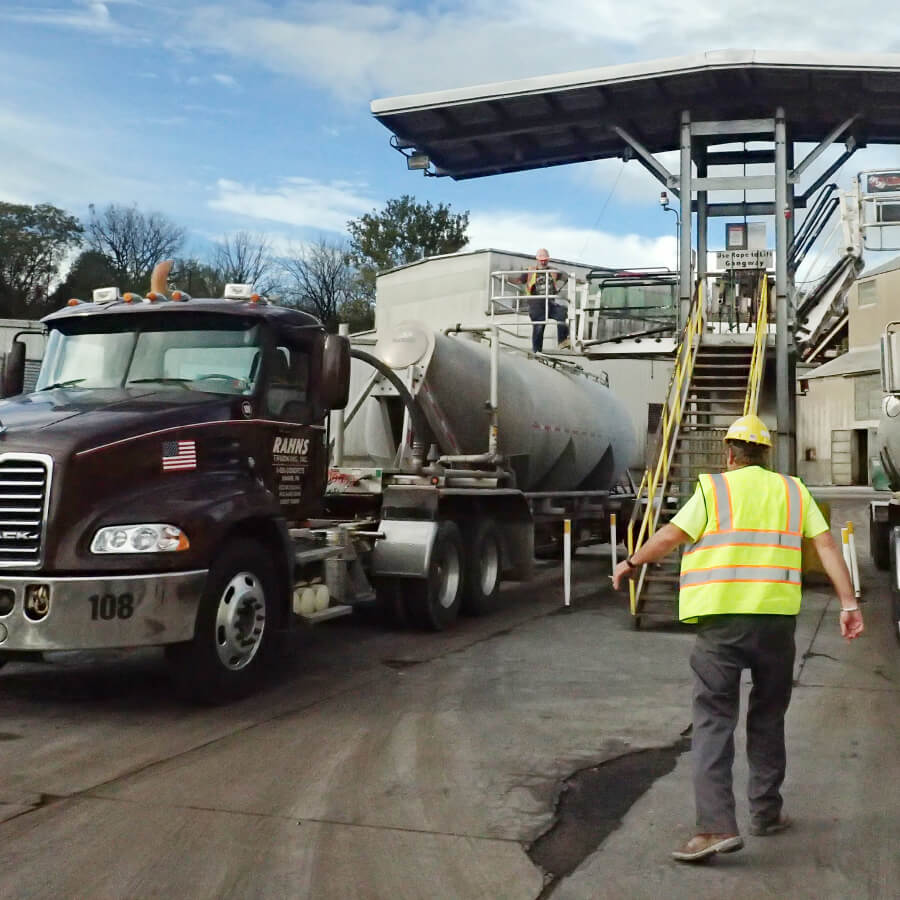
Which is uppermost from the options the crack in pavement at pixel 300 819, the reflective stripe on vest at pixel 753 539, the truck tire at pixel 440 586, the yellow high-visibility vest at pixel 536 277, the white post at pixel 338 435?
the yellow high-visibility vest at pixel 536 277

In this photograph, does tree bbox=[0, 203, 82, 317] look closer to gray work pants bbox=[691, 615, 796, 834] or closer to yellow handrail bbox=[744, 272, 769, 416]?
yellow handrail bbox=[744, 272, 769, 416]

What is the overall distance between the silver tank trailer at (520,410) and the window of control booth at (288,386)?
8.88 ft

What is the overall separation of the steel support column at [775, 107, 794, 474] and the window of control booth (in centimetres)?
971

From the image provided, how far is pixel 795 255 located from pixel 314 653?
1447 cm

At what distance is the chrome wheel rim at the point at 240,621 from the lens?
762 cm

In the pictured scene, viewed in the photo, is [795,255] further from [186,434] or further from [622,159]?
[186,434]

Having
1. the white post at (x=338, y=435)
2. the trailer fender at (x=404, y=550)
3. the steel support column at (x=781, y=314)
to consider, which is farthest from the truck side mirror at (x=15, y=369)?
the steel support column at (x=781, y=314)

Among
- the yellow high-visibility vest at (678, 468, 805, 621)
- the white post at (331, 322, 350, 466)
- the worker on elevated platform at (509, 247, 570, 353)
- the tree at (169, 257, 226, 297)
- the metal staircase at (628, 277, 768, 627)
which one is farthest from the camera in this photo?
the tree at (169, 257, 226, 297)

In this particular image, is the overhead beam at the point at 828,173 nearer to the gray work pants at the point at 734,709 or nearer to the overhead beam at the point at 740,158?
the overhead beam at the point at 740,158

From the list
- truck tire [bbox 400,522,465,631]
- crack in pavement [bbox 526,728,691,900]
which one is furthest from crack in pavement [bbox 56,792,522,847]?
truck tire [bbox 400,522,465,631]

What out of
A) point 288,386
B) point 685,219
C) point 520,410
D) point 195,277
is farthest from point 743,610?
point 195,277

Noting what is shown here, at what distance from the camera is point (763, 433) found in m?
5.26

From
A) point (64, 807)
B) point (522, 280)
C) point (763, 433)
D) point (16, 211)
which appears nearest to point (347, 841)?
point (64, 807)

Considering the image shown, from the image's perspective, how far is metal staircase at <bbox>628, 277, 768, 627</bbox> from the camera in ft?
40.2
